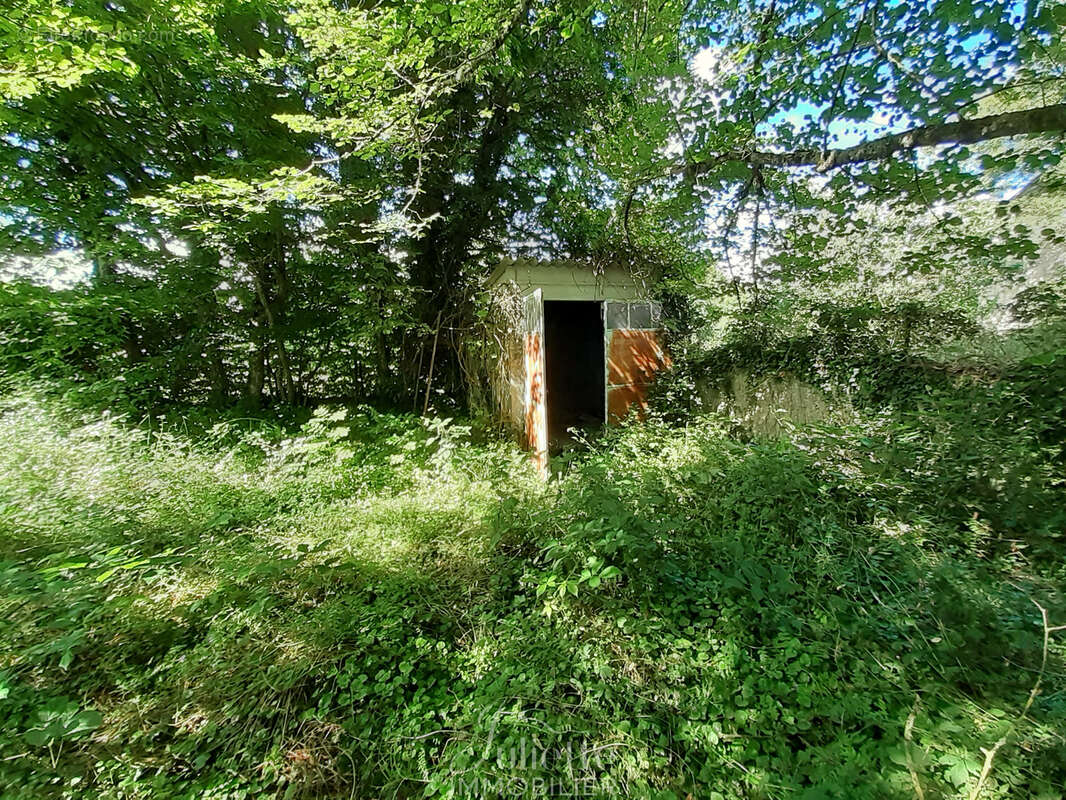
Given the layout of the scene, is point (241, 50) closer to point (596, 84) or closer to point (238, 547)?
point (596, 84)

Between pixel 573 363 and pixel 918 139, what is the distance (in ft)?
16.7

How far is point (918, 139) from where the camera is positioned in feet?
7.23

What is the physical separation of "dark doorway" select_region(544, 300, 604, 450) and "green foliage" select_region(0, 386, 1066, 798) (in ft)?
12.1

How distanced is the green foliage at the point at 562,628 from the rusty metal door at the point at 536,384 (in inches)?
58.4

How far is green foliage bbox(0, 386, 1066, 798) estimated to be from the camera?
135cm

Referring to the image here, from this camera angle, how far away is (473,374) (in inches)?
244

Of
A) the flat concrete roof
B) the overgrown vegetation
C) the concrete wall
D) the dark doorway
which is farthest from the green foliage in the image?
the dark doorway

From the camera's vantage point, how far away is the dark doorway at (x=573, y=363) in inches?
263

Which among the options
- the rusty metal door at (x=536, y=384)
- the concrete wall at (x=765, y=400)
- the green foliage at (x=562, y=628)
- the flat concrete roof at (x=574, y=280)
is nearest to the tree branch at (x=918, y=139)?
the green foliage at (x=562, y=628)

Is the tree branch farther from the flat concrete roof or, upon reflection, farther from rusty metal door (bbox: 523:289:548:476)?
rusty metal door (bbox: 523:289:548:476)

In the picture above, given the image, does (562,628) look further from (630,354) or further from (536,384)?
(630,354)

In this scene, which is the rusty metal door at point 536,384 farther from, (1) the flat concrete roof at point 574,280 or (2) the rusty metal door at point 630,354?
(2) the rusty metal door at point 630,354

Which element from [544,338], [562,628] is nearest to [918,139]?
[562,628]

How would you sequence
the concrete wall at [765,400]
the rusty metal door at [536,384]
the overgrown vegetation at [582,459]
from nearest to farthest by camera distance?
the overgrown vegetation at [582,459], the concrete wall at [765,400], the rusty metal door at [536,384]
